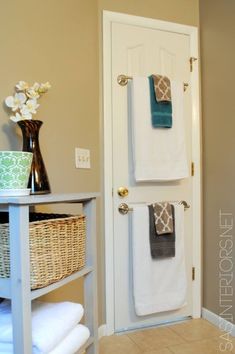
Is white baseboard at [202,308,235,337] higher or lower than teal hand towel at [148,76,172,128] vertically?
lower

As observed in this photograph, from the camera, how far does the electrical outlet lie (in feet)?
6.16

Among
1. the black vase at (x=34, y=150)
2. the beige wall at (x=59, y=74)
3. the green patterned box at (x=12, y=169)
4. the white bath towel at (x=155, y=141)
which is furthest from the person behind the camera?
the white bath towel at (x=155, y=141)

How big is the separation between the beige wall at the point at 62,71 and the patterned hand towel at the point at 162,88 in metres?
0.38

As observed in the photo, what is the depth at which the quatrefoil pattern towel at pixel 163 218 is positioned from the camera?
2.16 m

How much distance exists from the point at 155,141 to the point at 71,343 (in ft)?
4.63

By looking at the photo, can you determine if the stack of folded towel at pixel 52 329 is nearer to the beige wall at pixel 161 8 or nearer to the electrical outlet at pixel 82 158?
the electrical outlet at pixel 82 158

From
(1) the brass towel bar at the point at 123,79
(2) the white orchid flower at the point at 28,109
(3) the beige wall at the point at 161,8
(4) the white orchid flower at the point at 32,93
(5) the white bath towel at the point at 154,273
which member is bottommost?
(5) the white bath towel at the point at 154,273

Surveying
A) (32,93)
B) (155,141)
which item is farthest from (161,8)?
(32,93)

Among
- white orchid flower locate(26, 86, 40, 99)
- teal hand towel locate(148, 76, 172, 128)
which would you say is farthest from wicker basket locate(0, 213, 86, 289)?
teal hand towel locate(148, 76, 172, 128)

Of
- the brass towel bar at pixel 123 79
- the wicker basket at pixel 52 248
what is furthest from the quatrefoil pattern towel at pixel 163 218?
the wicker basket at pixel 52 248

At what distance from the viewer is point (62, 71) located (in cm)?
178

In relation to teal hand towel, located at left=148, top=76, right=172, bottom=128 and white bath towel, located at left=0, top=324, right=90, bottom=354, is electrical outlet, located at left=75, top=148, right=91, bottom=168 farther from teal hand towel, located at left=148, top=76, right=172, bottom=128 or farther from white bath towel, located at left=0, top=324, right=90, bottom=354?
white bath towel, located at left=0, top=324, right=90, bottom=354

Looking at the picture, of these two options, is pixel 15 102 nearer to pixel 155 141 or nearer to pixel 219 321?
pixel 155 141

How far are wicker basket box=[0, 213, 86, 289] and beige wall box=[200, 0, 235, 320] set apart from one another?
1.30m
